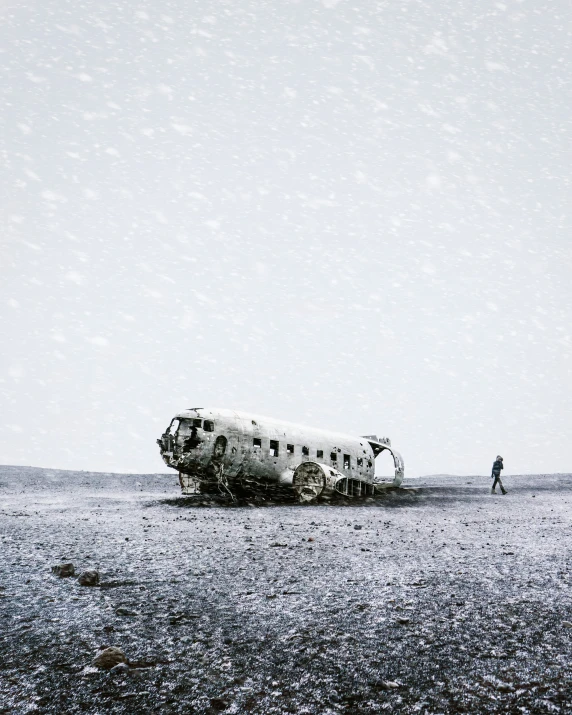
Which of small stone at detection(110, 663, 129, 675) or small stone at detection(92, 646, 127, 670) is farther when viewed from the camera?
small stone at detection(92, 646, 127, 670)

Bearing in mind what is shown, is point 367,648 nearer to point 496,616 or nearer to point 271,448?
point 496,616

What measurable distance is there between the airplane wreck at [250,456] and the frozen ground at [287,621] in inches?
288

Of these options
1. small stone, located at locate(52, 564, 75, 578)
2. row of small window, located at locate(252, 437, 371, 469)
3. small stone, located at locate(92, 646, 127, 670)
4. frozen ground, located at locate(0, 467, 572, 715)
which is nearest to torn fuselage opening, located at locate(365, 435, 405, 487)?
row of small window, located at locate(252, 437, 371, 469)

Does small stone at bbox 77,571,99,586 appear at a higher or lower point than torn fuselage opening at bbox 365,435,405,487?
lower

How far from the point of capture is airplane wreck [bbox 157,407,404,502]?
2153 centimetres

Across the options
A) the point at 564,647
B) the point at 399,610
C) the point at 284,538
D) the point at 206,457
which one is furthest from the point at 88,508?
the point at 564,647

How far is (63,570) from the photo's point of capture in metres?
8.88

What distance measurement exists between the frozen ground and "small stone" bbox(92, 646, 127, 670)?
3.9 inches

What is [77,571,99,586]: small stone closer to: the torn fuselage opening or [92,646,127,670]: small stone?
[92,646,127,670]: small stone

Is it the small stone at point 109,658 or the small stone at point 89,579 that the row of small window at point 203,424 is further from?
the small stone at point 109,658

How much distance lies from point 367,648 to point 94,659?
10.1 ft

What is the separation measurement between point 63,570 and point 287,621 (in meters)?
4.58

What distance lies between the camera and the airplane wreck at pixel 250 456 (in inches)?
848

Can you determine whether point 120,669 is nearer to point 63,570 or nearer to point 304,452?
point 63,570
